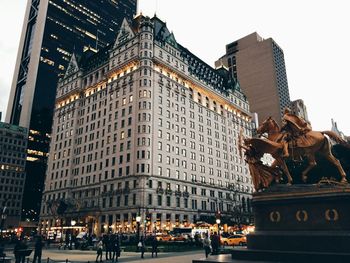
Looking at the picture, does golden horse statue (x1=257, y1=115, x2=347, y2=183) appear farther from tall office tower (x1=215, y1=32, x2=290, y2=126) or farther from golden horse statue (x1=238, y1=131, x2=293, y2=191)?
tall office tower (x1=215, y1=32, x2=290, y2=126)

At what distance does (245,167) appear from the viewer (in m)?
104

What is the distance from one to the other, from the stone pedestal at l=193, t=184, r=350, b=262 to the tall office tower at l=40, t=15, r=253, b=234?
163ft

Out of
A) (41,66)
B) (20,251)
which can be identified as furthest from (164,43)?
(41,66)

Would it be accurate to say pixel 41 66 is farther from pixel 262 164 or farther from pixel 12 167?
pixel 262 164

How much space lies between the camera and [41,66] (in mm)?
149750

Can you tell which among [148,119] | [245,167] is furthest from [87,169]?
[245,167]

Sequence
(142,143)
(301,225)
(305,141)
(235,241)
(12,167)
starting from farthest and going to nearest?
(12,167) → (142,143) → (235,241) → (305,141) → (301,225)

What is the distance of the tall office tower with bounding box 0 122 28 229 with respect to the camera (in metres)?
125

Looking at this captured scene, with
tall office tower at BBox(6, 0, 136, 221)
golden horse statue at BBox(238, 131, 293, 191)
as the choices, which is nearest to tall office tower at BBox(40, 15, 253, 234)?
golden horse statue at BBox(238, 131, 293, 191)

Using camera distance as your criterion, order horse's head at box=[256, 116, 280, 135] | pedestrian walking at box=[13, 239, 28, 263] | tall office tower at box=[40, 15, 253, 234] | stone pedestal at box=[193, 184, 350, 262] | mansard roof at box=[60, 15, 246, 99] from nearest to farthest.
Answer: stone pedestal at box=[193, 184, 350, 262] → horse's head at box=[256, 116, 280, 135] → pedestrian walking at box=[13, 239, 28, 263] → tall office tower at box=[40, 15, 253, 234] → mansard roof at box=[60, 15, 246, 99]

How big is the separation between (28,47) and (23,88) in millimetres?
24757

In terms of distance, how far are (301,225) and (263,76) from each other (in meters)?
169

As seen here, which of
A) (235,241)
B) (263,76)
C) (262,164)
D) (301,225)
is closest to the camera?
(301,225)

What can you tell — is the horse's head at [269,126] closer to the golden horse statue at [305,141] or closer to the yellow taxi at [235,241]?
the golden horse statue at [305,141]
